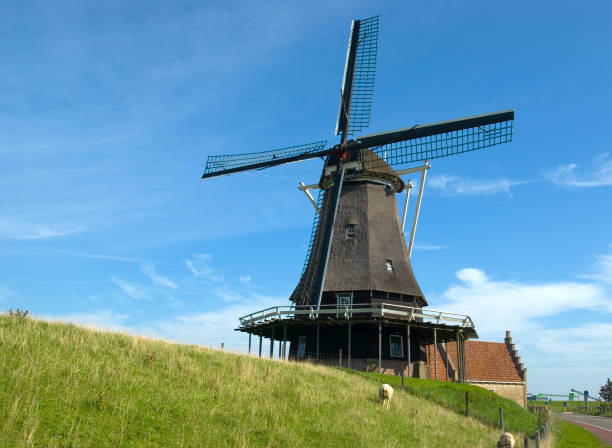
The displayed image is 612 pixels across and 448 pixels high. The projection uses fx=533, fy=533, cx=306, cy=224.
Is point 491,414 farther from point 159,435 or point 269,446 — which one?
point 159,435

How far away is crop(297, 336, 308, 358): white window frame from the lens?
30067 mm

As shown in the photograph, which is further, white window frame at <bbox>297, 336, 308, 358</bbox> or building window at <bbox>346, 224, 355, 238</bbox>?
building window at <bbox>346, 224, 355, 238</bbox>

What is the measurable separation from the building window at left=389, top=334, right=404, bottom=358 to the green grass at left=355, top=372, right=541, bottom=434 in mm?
3312

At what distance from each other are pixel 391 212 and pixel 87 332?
1945 centimetres

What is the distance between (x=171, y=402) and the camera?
12.2 m

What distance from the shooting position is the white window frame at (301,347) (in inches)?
1184

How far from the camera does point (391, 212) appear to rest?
103 ft

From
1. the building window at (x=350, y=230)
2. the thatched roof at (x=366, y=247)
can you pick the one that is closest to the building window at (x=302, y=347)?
the thatched roof at (x=366, y=247)

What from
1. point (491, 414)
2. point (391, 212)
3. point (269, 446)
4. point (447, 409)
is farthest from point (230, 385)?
point (391, 212)

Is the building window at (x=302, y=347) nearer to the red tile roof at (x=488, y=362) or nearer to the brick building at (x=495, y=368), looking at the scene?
the brick building at (x=495, y=368)

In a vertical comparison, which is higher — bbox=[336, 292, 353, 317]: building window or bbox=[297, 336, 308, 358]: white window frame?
bbox=[336, 292, 353, 317]: building window

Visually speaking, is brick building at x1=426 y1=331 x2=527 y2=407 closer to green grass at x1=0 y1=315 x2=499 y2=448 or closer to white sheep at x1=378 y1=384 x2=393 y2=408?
white sheep at x1=378 y1=384 x2=393 y2=408

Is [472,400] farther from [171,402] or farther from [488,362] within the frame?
[488,362]

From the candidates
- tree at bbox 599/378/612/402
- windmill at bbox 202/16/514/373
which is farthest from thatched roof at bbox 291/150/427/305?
tree at bbox 599/378/612/402
